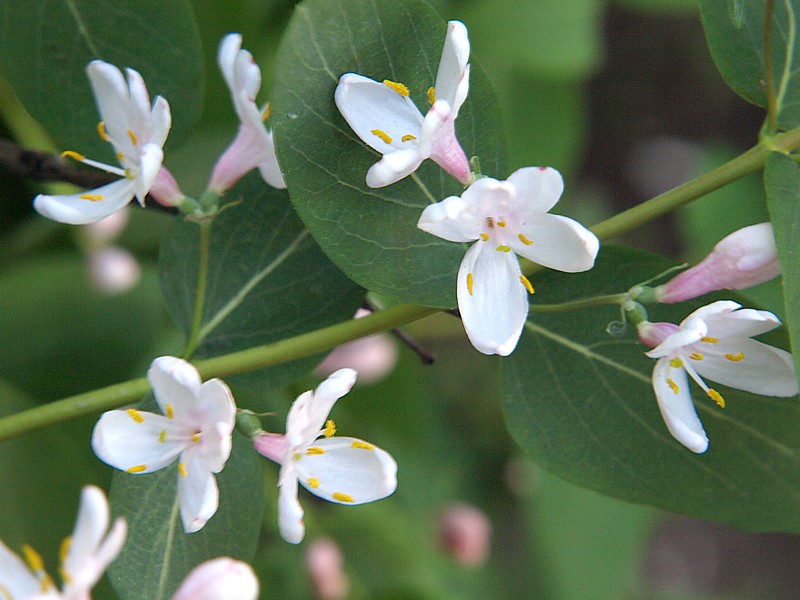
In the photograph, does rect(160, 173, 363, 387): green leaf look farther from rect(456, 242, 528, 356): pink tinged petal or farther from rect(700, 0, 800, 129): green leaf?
rect(700, 0, 800, 129): green leaf

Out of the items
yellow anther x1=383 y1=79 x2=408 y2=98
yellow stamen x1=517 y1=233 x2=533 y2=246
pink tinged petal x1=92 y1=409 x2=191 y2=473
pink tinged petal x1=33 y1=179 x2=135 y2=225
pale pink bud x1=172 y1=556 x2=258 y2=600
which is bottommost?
pale pink bud x1=172 y1=556 x2=258 y2=600

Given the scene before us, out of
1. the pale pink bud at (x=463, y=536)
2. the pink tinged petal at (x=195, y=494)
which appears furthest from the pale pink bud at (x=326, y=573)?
the pink tinged petal at (x=195, y=494)

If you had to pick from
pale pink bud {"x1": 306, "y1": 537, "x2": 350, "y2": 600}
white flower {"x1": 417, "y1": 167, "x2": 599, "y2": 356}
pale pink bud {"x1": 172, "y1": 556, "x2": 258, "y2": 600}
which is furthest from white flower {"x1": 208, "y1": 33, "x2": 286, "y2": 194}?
pale pink bud {"x1": 306, "y1": 537, "x2": 350, "y2": 600}

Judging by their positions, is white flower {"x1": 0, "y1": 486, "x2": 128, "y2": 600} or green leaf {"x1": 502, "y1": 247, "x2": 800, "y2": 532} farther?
green leaf {"x1": 502, "y1": 247, "x2": 800, "y2": 532}

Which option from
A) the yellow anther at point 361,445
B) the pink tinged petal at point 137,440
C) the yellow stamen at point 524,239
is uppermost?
the yellow stamen at point 524,239

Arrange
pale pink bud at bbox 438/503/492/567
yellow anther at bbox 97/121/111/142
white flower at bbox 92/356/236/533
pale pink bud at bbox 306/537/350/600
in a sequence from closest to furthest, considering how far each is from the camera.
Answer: white flower at bbox 92/356/236/533 → yellow anther at bbox 97/121/111/142 → pale pink bud at bbox 306/537/350/600 → pale pink bud at bbox 438/503/492/567

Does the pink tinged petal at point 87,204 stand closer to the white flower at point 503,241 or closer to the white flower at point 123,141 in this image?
the white flower at point 123,141
